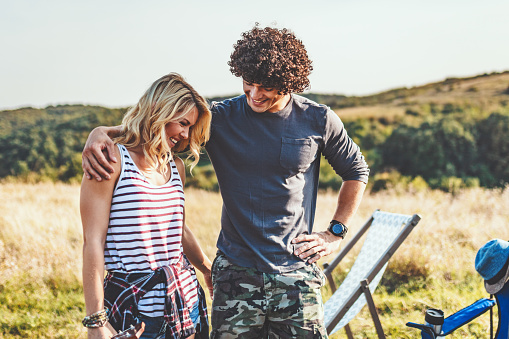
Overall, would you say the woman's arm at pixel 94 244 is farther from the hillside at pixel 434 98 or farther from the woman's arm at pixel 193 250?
the hillside at pixel 434 98

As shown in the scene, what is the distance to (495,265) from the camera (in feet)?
7.88

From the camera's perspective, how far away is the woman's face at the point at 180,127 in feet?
6.68

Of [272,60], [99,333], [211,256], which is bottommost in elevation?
[211,256]

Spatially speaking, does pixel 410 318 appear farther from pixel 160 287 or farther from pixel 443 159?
pixel 443 159

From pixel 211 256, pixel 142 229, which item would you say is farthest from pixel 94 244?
pixel 211 256

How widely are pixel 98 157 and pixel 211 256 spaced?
4.42 m

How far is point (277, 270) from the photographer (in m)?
2.21

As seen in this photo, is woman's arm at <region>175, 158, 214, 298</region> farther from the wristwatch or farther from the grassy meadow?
the grassy meadow

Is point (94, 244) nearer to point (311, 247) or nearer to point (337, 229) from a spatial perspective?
point (311, 247)

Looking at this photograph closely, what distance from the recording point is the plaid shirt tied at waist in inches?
73.6

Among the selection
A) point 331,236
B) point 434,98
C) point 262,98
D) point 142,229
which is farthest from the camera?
point 434,98

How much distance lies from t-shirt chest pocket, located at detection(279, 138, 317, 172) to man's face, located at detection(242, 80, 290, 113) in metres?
0.17

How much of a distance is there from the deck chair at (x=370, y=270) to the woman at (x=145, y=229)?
1297mm

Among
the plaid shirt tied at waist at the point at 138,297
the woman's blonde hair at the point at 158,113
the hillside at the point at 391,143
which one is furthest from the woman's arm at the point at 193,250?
the hillside at the point at 391,143
